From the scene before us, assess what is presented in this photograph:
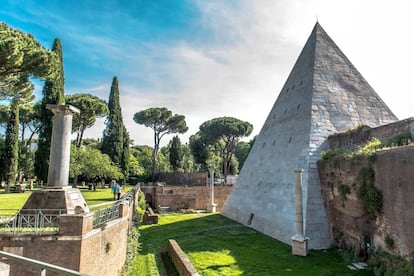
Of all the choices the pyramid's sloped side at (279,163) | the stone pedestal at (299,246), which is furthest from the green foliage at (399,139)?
the stone pedestal at (299,246)

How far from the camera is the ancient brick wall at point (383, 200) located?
780 centimetres

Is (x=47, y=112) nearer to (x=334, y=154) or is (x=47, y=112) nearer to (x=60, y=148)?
(x=60, y=148)

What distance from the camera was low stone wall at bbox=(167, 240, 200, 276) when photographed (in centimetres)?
791

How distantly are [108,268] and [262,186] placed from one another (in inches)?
369

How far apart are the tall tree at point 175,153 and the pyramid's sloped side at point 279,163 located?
2504cm

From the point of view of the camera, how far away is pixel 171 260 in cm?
1091

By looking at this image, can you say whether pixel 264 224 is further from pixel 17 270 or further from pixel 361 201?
pixel 17 270

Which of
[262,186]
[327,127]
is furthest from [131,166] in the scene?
[327,127]

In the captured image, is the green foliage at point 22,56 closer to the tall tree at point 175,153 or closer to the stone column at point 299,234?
the stone column at point 299,234

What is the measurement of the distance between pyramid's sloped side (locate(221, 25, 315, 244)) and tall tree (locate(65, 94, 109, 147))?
20.7 m

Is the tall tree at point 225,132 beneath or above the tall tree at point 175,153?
above

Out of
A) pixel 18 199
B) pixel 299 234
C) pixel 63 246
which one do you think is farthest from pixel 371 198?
pixel 18 199

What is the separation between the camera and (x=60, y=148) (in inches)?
363

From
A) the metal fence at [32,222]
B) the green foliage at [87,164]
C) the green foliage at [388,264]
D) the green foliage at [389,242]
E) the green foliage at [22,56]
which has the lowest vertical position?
the green foliage at [388,264]
